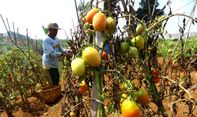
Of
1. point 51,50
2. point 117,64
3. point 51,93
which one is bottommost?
point 51,93

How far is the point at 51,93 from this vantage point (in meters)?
5.73

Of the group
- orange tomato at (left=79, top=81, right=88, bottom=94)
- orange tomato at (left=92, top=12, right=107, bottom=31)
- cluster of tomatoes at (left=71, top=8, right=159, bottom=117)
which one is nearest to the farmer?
orange tomato at (left=79, top=81, right=88, bottom=94)

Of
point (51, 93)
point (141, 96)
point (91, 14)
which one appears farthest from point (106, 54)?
point (51, 93)

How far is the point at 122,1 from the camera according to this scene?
2002mm

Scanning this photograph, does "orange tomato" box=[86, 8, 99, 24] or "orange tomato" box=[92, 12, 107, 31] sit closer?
"orange tomato" box=[92, 12, 107, 31]

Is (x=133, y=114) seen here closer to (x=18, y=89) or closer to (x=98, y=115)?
(x=98, y=115)

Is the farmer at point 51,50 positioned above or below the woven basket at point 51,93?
above

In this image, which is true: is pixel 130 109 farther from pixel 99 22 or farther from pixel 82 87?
pixel 82 87

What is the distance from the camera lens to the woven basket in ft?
18.8

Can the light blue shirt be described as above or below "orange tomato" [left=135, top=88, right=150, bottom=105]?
above

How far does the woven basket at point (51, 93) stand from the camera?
5.72 m

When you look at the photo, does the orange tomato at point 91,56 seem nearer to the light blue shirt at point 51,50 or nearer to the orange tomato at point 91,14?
the orange tomato at point 91,14

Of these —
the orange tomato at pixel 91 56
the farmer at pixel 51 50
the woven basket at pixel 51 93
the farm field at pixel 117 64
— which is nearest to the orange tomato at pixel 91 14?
the farm field at pixel 117 64

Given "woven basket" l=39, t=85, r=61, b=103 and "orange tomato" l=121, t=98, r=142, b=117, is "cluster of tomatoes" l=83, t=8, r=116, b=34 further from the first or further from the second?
"woven basket" l=39, t=85, r=61, b=103
